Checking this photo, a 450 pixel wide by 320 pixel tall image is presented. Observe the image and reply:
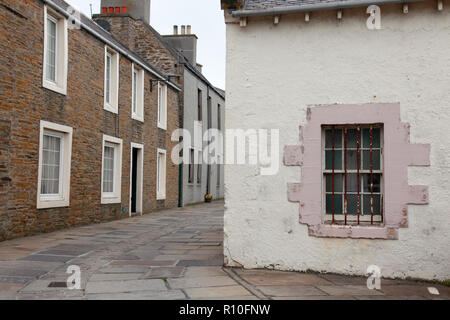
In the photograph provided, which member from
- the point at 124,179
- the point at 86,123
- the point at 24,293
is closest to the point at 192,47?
the point at 124,179

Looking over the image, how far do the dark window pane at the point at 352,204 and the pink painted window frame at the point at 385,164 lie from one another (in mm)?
316

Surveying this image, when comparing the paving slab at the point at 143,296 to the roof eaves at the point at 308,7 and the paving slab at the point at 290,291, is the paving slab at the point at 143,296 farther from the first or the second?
the roof eaves at the point at 308,7

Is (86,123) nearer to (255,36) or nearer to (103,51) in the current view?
(103,51)

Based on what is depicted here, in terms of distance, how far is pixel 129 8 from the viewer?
22.4 metres

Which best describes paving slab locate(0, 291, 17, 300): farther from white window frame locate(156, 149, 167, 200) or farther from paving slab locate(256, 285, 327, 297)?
white window frame locate(156, 149, 167, 200)

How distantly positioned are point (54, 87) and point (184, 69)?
11.8m

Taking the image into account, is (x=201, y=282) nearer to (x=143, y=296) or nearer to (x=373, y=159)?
(x=143, y=296)

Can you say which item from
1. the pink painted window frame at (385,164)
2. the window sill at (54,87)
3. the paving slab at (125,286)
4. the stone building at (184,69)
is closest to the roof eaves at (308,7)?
the pink painted window frame at (385,164)

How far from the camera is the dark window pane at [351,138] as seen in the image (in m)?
6.88

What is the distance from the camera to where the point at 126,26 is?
2166 cm

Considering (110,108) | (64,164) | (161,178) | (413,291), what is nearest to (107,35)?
(110,108)

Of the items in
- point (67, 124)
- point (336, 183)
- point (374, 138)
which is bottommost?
point (336, 183)

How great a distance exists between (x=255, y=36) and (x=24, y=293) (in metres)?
4.64

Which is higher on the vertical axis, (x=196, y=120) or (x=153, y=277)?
(x=196, y=120)
